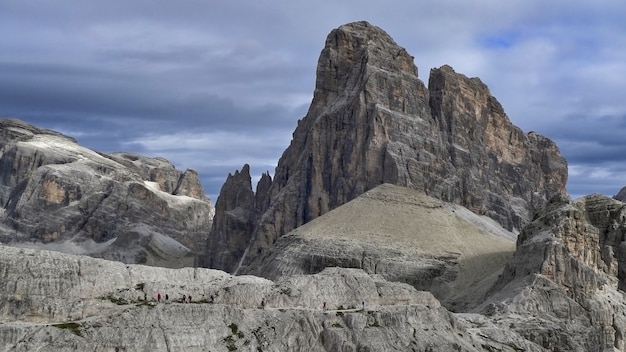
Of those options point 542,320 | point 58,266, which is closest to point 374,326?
point 58,266

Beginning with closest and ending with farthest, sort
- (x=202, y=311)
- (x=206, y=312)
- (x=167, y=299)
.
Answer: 1. (x=202, y=311)
2. (x=206, y=312)
3. (x=167, y=299)

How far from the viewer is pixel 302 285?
A: 150 metres

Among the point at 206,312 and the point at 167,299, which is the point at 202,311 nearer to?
the point at 206,312

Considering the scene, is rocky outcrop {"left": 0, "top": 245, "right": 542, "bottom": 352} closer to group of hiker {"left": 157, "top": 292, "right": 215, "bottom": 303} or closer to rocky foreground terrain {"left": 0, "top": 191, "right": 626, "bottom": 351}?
rocky foreground terrain {"left": 0, "top": 191, "right": 626, "bottom": 351}

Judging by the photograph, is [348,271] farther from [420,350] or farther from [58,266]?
[58,266]

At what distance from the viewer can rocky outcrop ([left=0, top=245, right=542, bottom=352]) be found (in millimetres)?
122312

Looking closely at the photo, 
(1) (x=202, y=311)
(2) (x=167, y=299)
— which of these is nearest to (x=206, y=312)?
(1) (x=202, y=311)

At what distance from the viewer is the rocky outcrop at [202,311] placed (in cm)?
12231

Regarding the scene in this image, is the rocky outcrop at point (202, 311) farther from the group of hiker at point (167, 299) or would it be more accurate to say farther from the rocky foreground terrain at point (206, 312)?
the group of hiker at point (167, 299)

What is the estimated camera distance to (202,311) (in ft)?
431

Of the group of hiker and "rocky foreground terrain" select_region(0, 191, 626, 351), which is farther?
the group of hiker

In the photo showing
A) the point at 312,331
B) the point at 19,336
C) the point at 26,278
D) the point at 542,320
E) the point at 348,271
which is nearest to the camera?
the point at 19,336

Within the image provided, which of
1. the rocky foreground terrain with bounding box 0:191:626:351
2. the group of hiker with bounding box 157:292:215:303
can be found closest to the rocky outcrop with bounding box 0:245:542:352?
the rocky foreground terrain with bounding box 0:191:626:351

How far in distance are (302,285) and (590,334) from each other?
73191mm
